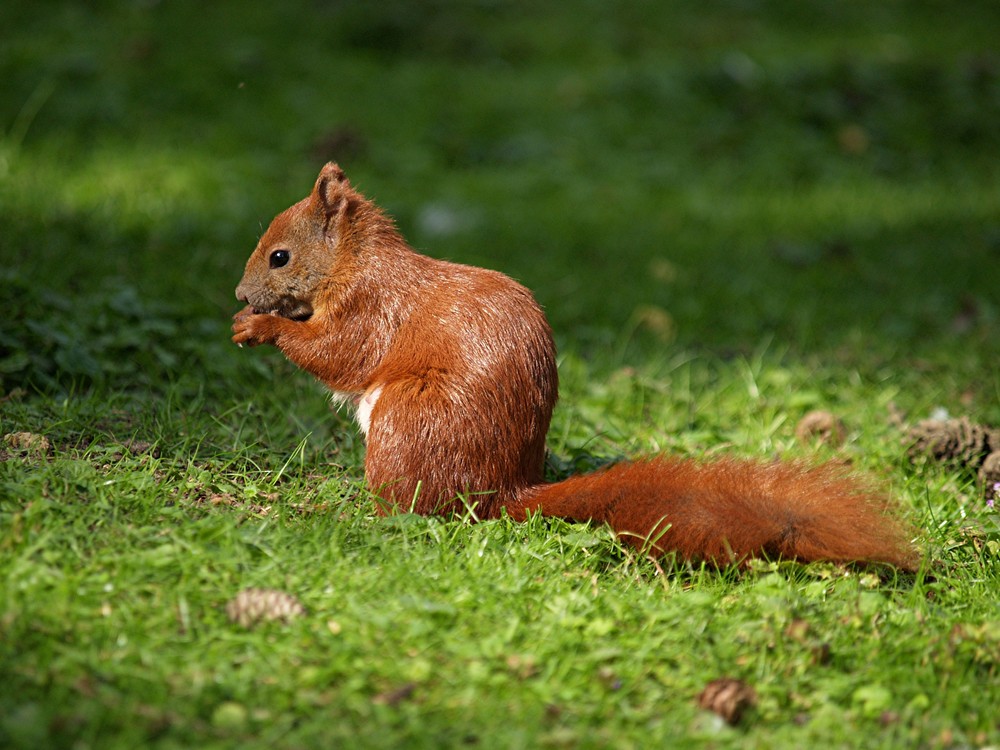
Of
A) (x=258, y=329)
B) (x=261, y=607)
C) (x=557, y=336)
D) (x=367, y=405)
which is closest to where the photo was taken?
(x=261, y=607)

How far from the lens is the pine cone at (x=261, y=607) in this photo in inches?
81.7

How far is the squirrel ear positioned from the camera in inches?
110

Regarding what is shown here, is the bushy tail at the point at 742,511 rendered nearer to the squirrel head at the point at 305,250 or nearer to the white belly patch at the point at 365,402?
the white belly patch at the point at 365,402

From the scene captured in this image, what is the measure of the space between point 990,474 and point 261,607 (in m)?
2.16

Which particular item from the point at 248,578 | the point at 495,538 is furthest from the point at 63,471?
the point at 495,538

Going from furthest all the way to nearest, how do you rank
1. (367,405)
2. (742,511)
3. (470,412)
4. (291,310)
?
(291,310) → (367,405) → (470,412) → (742,511)

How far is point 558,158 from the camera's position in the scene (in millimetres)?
6418

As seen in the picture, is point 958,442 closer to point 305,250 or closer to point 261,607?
point 305,250

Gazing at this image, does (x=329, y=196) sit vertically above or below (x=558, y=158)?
above

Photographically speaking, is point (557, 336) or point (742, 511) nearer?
point (742, 511)

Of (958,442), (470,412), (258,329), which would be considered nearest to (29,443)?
(258,329)

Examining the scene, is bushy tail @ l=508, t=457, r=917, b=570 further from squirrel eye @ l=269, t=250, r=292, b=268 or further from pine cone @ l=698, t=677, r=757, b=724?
squirrel eye @ l=269, t=250, r=292, b=268

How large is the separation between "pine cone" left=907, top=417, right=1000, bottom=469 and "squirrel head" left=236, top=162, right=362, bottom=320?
1858mm

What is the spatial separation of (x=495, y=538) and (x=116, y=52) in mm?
5217
